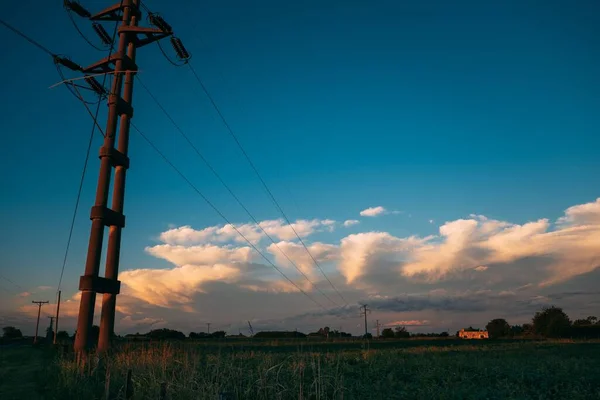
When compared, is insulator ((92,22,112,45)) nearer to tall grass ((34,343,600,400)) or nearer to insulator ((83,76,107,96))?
insulator ((83,76,107,96))

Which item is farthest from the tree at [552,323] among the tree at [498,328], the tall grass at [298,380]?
the tall grass at [298,380]

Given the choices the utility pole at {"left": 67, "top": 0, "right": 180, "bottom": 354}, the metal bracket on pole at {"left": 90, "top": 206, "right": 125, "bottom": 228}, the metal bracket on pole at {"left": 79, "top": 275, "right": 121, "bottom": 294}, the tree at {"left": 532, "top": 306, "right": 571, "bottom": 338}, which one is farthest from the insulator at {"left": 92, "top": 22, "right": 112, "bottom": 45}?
the tree at {"left": 532, "top": 306, "right": 571, "bottom": 338}

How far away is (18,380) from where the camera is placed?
1694 centimetres

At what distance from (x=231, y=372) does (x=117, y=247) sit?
870 centimetres

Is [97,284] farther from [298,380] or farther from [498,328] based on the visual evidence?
[498,328]

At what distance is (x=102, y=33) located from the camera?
23156 millimetres

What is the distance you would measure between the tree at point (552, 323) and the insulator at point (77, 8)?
102321mm

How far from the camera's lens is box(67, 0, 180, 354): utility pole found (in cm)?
1689

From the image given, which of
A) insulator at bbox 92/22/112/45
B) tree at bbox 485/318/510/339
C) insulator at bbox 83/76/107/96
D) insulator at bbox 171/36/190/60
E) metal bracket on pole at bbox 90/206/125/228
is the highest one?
insulator at bbox 92/22/112/45

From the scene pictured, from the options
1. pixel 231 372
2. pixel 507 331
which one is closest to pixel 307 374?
pixel 231 372

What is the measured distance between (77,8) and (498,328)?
159 m

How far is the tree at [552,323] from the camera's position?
306ft

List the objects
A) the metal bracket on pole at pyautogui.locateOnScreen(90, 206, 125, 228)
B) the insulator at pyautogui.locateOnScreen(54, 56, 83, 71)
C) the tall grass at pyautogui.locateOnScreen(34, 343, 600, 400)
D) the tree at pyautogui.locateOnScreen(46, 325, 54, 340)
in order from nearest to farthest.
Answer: the tall grass at pyautogui.locateOnScreen(34, 343, 600, 400), the metal bracket on pole at pyautogui.locateOnScreen(90, 206, 125, 228), the insulator at pyautogui.locateOnScreen(54, 56, 83, 71), the tree at pyautogui.locateOnScreen(46, 325, 54, 340)

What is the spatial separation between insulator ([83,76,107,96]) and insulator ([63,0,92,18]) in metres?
4.23
